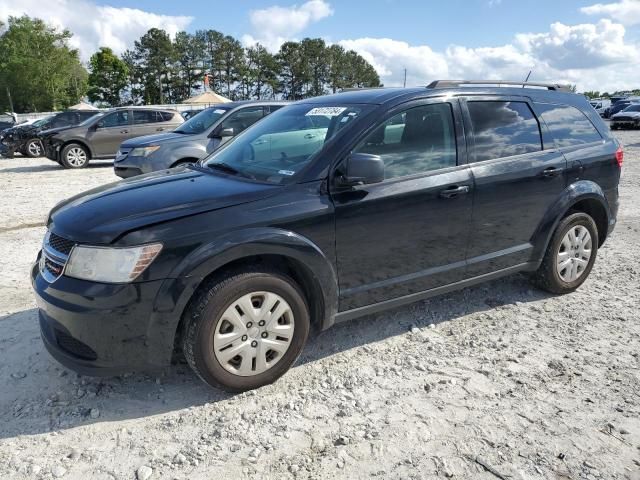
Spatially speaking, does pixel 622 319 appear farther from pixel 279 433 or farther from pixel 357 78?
pixel 357 78

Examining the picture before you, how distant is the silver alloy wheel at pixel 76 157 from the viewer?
14078mm

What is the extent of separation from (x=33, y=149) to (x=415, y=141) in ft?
57.8

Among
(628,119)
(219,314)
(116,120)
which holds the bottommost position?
(628,119)

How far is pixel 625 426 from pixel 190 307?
246cm

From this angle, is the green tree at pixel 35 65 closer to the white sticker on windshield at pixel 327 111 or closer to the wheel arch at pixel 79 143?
the wheel arch at pixel 79 143

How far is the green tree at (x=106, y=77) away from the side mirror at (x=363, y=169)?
83.5 metres

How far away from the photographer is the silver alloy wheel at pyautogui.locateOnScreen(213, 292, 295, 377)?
2900mm

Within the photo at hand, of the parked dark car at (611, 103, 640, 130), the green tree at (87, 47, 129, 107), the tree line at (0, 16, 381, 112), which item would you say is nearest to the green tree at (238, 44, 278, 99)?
the tree line at (0, 16, 381, 112)

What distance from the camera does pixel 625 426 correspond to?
2.75 metres

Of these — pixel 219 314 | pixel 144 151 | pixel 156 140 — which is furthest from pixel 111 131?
pixel 219 314

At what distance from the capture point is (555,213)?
4230mm

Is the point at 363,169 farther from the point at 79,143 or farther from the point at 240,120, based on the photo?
the point at 79,143

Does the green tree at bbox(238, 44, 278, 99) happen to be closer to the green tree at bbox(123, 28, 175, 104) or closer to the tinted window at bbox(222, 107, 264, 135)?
the green tree at bbox(123, 28, 175, 104)

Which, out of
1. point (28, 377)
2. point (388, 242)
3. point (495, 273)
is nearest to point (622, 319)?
point (495, 273)
